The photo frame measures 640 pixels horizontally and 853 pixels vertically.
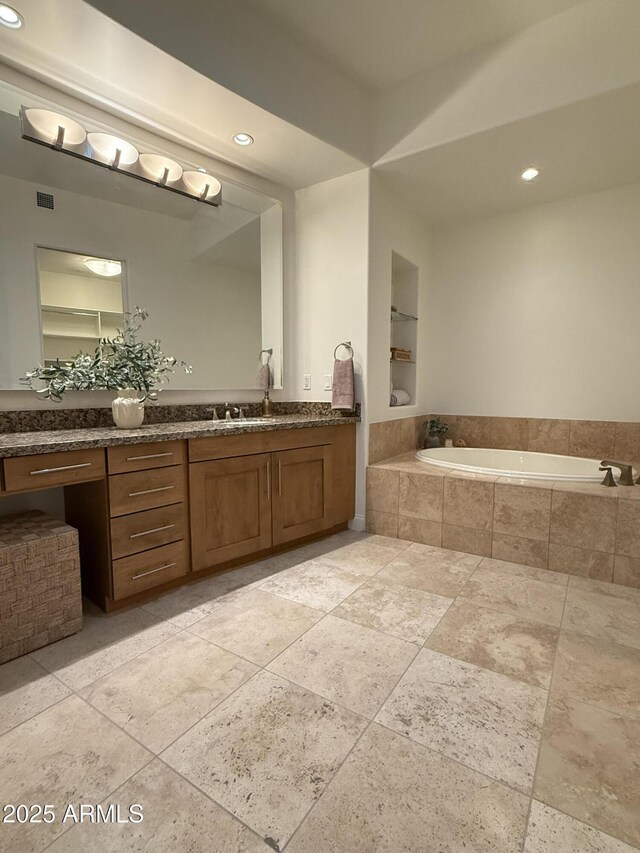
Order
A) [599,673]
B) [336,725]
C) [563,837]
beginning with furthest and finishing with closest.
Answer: [599,673] → [336,725] → [563,837]

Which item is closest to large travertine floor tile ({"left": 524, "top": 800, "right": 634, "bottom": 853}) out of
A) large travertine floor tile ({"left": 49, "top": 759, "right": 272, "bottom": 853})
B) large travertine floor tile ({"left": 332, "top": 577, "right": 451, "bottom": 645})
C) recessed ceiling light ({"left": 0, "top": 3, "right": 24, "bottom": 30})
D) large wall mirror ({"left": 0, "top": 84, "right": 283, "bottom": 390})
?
large travertine floor tile ({"left": 49, "top": 759, "right": 272, "bottom": 853})

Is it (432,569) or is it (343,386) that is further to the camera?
(343,386)

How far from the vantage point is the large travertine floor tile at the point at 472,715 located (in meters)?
1.14

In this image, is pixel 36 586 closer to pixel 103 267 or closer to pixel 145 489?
pixel 145 489

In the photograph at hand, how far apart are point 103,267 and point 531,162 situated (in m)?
2.68

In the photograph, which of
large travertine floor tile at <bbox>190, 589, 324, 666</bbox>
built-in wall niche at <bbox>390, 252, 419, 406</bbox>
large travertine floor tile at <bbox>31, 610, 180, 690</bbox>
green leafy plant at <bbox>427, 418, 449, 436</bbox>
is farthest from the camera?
green leafy plant at <bbox>427, 418, 449, 436</bbox>

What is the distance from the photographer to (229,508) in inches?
87.7

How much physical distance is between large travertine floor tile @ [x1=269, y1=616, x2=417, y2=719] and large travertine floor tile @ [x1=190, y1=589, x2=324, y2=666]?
0.06 meters

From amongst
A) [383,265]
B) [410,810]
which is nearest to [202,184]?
[383,265]

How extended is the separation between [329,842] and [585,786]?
2.19ft

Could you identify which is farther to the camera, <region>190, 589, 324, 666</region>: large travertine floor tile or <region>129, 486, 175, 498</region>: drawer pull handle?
<region>129, 486, 175, 498</region>: drawer pull handle

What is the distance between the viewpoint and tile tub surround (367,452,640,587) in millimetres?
2209

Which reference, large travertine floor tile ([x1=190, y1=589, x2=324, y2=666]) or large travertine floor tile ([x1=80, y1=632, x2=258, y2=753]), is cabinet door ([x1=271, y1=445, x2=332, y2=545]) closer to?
large travertine floor tile ([x1=190, y1=589, x2=324, y2=666])

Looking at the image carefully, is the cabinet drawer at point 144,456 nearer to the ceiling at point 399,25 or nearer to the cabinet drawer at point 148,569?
the cabinet drawer at point 148,569
